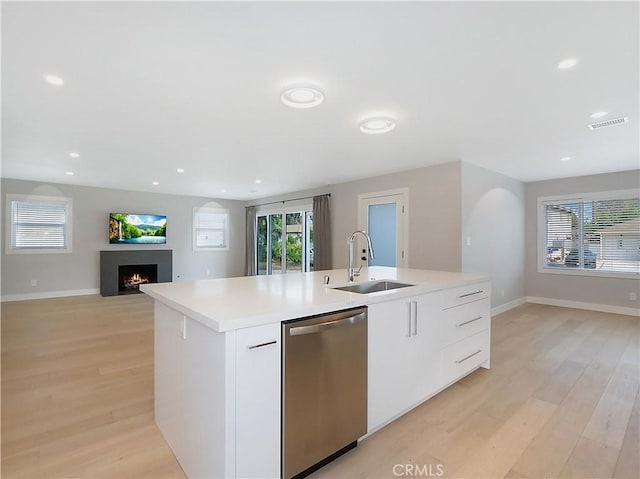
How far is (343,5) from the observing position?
151 centimetres

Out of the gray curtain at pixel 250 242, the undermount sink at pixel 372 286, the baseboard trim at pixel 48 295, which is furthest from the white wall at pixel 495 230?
the baseboard trim at pixel 48 295

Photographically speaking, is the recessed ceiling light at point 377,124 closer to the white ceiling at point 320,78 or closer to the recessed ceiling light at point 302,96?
the white ceiling at point 320,78

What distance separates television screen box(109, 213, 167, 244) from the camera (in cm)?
708

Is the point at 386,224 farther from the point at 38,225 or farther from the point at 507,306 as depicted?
the point at 38,225

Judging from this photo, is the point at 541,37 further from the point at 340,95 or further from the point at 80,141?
the point at 80,141

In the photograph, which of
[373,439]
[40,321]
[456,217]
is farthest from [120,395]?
[456,217]

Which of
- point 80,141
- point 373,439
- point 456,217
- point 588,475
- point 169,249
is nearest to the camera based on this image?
point 588,475

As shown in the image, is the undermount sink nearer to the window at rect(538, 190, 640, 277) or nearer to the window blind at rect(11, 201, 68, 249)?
the window at rect(538, 190, 640, 277)

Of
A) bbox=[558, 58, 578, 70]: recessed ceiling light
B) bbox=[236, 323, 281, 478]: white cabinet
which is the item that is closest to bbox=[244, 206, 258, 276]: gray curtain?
bbox=[236, 323, 281, 478]: white cabinet

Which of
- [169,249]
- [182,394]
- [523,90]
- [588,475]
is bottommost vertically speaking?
[588,475]

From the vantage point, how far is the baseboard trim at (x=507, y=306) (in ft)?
16.6

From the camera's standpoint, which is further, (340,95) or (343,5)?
(340,95)

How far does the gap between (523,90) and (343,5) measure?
5.40ft

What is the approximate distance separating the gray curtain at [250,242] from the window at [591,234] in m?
6.60
